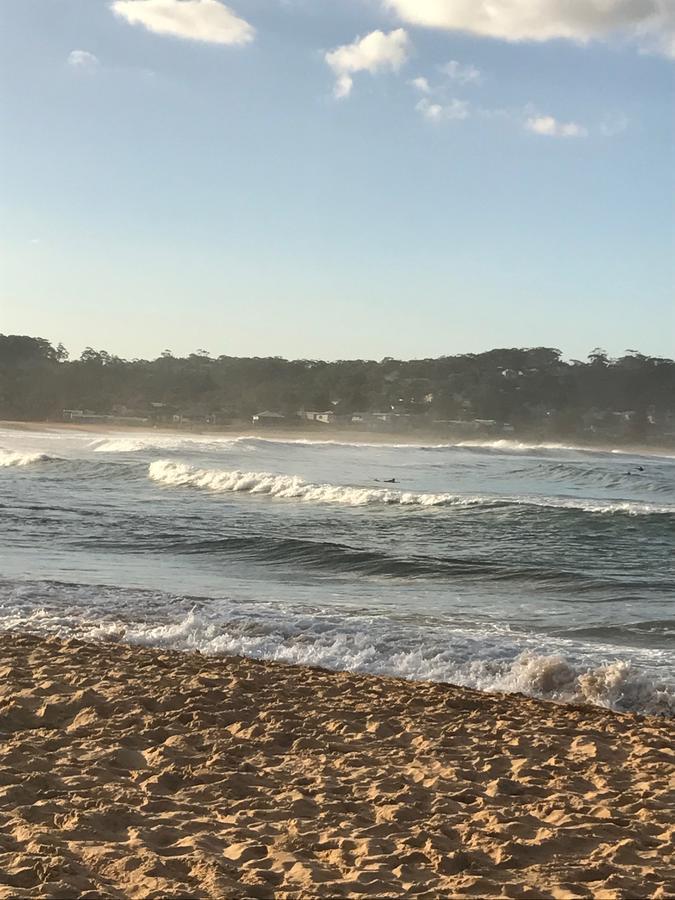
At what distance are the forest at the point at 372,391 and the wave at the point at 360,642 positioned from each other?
86.7 metres

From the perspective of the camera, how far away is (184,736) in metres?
5.59

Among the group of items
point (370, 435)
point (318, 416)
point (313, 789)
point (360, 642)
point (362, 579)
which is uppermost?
point (318, 416)

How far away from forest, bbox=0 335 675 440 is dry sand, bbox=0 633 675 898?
89.6 meters

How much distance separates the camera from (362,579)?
12625mm

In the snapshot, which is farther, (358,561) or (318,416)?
(318,416)

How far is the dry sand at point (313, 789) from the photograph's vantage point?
3730mm

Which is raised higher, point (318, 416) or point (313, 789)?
point (318, 416)

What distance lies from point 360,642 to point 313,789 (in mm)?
3675

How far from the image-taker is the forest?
97.5m

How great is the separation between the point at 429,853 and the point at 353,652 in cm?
426

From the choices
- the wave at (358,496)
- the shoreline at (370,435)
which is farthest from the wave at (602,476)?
the shoreline at (370,435)

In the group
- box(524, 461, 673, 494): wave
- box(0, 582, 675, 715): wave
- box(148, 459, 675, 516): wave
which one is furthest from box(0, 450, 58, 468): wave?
box(0, 582, 675, 715): wave

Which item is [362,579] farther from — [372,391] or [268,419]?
[372,391]

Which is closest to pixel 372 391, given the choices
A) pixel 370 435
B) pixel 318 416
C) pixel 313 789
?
pixel 318 416
